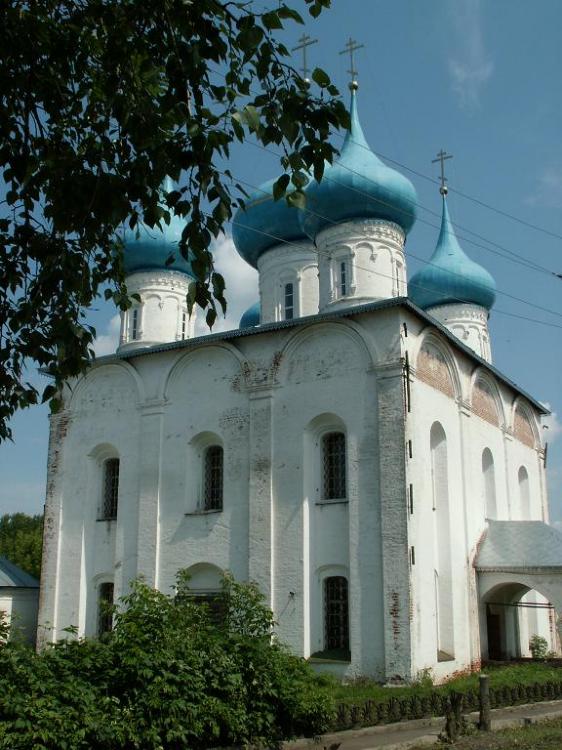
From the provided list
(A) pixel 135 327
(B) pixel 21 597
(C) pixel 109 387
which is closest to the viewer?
(C) pixel 109 387

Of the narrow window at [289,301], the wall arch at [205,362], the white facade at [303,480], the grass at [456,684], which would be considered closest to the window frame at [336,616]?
the white facade at [303,480]

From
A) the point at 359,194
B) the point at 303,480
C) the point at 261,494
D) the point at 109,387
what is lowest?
the point at 261,494

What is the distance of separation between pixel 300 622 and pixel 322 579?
83 centimetres

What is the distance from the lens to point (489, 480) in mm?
19312

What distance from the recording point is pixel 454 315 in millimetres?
24766

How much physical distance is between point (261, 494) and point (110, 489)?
4.11m

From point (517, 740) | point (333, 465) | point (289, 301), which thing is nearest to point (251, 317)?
point (289, 301)

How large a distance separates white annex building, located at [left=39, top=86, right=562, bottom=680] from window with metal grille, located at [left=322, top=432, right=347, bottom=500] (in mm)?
39

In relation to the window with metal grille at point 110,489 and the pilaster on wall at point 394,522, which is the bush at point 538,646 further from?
the window with metal grille at point 110,489

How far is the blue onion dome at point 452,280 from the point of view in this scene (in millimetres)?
24578

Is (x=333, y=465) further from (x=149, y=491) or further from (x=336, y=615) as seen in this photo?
(x=149, y=491)

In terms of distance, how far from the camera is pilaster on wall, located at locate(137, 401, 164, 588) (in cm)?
1680

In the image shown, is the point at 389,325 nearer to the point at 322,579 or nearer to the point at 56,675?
the point at 322,579

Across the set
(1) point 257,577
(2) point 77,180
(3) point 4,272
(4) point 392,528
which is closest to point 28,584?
(1) point 257,577
